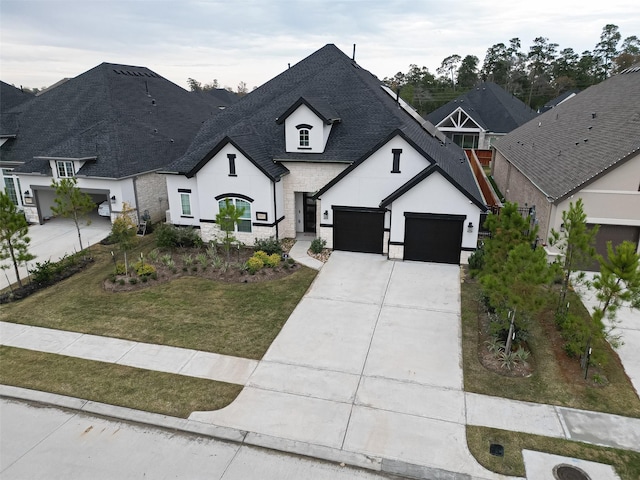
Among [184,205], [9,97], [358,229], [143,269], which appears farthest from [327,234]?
[9,97]

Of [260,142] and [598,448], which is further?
[260,142]

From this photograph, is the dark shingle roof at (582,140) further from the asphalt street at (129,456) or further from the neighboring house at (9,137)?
the neighboring house at (9,137)

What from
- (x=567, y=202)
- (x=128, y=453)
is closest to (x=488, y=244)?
(x=567, y=202)

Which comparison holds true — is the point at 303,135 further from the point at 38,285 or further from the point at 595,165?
the point at 38,285

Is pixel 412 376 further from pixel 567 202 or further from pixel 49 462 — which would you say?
pixel 567 202

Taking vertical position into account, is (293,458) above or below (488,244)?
below

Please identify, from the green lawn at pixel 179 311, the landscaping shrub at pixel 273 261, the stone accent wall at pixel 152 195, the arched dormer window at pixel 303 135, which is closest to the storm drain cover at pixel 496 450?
the green lawn at pixel 179 311
